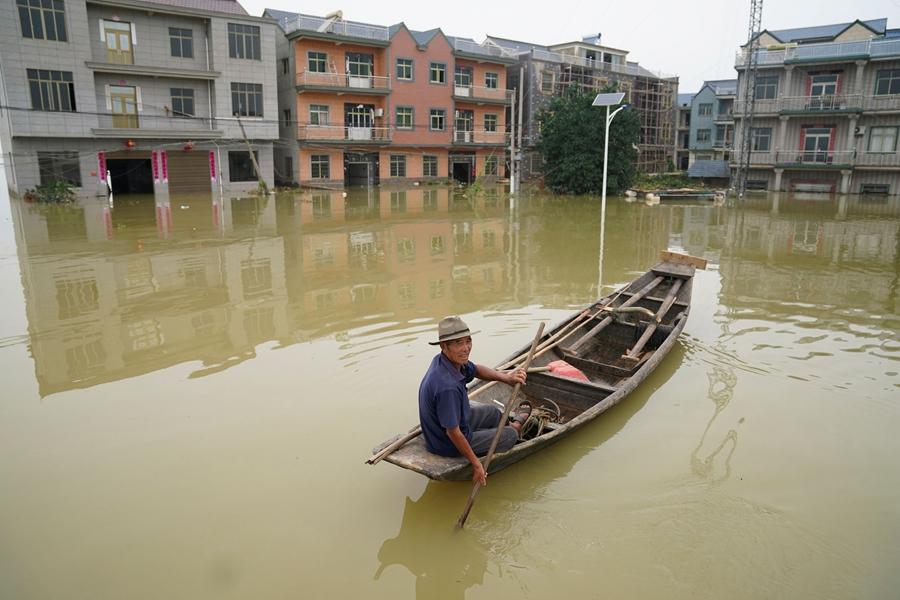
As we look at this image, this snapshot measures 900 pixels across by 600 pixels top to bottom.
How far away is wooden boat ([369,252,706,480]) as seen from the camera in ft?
15.7

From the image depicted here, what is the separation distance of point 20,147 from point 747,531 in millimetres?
28943

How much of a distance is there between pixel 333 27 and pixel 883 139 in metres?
26.3

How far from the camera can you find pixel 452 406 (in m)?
4.39

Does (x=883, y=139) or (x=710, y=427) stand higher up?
(x=883, y=139)

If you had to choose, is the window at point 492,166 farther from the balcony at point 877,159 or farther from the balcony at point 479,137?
the balcony at point 877,159

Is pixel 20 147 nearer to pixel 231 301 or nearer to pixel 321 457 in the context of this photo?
pixel 231 301

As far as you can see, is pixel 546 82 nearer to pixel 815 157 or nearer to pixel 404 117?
pixel 404 117

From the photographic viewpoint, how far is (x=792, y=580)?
4219 mm

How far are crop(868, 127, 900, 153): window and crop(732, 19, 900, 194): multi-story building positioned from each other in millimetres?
39

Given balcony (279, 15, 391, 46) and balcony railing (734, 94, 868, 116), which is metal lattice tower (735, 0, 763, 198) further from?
balcony (279, 15, 391, 46)

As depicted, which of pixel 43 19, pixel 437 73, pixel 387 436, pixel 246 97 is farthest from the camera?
pixel 437 73

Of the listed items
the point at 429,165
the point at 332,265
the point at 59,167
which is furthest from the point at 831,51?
the point at 59,167

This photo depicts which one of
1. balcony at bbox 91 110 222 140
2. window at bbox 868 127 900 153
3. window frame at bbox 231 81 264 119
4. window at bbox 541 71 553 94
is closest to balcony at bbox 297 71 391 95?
window frame at bbox 231 81 264 119

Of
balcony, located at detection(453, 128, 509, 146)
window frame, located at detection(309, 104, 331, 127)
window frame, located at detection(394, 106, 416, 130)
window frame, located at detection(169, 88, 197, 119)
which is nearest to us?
window frame, located at detection(169, 88, 197, 119)
